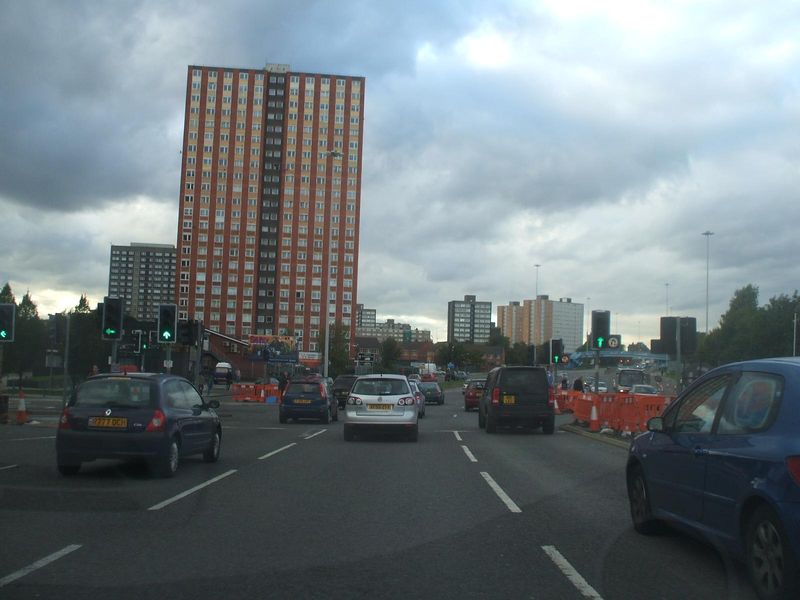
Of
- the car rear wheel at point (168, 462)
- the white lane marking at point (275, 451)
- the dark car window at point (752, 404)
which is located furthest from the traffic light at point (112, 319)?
the dark car window at point (752, 404)

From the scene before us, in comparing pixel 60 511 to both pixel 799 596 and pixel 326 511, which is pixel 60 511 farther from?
pixel 799 596

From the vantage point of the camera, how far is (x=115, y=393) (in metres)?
12.0

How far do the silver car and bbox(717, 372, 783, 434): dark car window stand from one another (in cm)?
1303

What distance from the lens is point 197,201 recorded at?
119750 mm

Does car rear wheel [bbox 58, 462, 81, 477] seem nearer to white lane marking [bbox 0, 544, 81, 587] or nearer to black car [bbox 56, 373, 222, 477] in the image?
black car [bbox 56, 373, 222, 477]

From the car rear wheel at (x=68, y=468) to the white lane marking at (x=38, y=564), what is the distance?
16.4 ft

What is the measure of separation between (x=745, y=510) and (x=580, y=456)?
1076 cm

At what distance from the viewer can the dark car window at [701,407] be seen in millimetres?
6688

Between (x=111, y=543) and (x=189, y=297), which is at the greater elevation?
(x=189, y=297)

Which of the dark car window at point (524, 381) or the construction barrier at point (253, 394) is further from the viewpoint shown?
the construction barrier at point (253, 394)

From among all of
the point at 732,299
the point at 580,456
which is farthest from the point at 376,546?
the point at 732,299

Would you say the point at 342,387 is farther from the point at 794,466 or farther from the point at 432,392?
the point at 794,466

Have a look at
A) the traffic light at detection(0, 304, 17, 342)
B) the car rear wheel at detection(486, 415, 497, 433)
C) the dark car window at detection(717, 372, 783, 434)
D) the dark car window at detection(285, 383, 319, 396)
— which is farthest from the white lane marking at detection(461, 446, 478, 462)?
the traffic light at detection(0, 304, 17, 342)

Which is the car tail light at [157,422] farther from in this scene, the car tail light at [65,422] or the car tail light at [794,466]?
the car tail light at [794,466]
